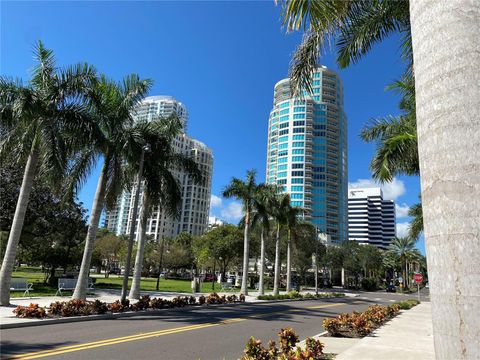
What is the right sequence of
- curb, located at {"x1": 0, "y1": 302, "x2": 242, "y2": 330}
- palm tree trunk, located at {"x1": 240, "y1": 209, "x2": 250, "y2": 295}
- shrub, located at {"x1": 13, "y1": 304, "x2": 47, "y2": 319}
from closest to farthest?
curb, located at {"x1": 0, "y1": 302, "x2": 242, "y2": 330} → shrub, located at {"x1": 13, "y1": 304, "x2": 47, "y2": 319} → palm tree trunk, located at {"x1": 240, "y1": 209, "x2": 250, "y2": 295}

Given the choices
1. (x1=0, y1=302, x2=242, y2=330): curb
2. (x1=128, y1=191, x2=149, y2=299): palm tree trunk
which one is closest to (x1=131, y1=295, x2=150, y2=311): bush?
(x1=0, y1=302, x2=242, y2=330): curb

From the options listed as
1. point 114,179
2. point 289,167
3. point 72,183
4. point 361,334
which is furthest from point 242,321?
point 289,167

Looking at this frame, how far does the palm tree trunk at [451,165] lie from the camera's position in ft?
6.36

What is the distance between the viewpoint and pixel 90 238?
17.9 metres

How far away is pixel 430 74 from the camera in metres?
2.42

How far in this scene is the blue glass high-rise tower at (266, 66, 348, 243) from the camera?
13912cm

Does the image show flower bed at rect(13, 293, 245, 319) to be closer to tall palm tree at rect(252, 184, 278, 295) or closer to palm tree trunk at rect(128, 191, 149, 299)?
palm tree trunk at rect(128, 191, 149, 299)

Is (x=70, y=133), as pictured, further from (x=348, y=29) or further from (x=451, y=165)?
(x=451, y=165)

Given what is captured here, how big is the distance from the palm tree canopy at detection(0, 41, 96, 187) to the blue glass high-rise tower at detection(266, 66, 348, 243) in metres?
121

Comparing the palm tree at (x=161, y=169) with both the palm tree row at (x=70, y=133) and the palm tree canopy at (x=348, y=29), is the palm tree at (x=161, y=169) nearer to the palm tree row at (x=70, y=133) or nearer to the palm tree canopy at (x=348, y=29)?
the palm tree row at (x=70, y=133)

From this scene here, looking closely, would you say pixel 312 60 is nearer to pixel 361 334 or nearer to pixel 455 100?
pixel 455 100

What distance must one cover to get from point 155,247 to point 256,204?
177 feet

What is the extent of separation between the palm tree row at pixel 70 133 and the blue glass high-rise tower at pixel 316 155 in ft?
389

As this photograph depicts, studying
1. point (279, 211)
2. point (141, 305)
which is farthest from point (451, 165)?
point (279, 211)
